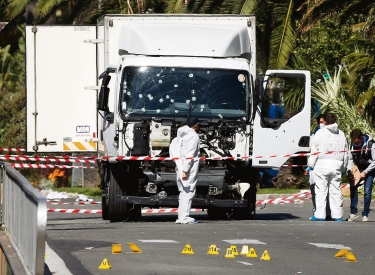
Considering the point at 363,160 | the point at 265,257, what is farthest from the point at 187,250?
the point at 363,160

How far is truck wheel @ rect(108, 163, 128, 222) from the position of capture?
17.2 meters

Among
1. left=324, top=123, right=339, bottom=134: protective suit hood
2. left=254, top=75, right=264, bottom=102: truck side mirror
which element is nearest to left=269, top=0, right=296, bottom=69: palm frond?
left=324, top=123, right=339, bottom=134: protective suit hood

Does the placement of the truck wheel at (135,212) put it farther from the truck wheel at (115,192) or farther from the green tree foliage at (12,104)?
the green tree foliage at (12,104)

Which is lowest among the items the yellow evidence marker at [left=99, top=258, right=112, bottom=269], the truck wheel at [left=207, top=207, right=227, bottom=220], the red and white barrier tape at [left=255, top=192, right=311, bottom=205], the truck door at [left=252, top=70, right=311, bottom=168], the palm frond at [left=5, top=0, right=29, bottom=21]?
the red and white barrier tape at [left=255, top=192, right=311, bottom=205]

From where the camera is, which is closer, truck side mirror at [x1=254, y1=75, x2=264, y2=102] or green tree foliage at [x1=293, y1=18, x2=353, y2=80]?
truck side mirror at [x1=254, y1=75, x2=264, y2=102]

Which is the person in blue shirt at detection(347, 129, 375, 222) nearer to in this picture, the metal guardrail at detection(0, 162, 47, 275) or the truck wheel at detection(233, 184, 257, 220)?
the truck wheel at detection(233, 184, 257, 220)

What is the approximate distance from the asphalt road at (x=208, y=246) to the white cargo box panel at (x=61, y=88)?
2.24m

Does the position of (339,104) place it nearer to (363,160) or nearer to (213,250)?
(363,160)

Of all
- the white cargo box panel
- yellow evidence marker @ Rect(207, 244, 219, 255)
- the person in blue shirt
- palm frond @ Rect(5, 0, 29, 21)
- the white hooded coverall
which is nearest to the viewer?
yellow evidence marker @ Rect(207, 244, 219, 255)

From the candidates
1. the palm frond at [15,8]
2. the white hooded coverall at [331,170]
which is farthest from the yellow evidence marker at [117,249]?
the palm frond at [15,8]

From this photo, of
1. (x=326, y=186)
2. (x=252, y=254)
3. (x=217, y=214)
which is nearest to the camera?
(x=252, y=254)

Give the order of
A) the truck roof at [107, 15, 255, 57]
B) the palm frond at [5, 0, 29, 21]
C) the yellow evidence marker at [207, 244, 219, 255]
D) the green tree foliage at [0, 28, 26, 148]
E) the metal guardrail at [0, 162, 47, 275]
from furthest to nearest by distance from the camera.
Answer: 1. the green tree foliage at [0, 28, 26, 148]
2. the palm frond at [5, 0, 29, 21]
3. the truck roof at [107, 15, 255, 57]
4. the yellow evidence marker at [207, 244, 219, 255]
5. the metal guardrail at [0, 162, 47, 275]

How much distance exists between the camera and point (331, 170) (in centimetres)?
1812

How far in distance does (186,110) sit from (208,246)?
4.73 metres
